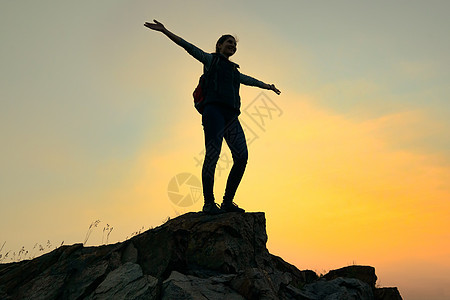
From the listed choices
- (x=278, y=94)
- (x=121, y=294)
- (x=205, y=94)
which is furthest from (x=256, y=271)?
(x=278, y=94)

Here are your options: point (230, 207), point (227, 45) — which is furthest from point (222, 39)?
point (230, 207)

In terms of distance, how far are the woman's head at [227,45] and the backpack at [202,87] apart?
0.27 m

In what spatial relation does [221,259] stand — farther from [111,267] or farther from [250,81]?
[250,81]

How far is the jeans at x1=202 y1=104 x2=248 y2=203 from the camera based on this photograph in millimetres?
6676

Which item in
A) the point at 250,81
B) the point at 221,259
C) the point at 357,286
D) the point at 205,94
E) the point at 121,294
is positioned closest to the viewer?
the point at 121,294

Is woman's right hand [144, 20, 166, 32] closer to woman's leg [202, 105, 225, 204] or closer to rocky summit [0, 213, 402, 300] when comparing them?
woman's leg [202, 105, 225, 204]

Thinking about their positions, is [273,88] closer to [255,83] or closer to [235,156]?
[255,83]

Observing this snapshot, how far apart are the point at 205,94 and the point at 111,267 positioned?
3521mm

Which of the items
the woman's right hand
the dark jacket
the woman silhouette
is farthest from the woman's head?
the woman's right hand

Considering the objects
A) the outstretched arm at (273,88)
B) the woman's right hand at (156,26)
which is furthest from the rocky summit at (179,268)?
the woman's right hand at (156,26)

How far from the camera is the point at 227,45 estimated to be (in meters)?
7.16

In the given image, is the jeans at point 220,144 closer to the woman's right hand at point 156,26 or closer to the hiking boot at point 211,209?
the hiking boot at point 211,209

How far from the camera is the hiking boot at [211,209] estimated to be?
6676mm

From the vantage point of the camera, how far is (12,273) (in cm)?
674
